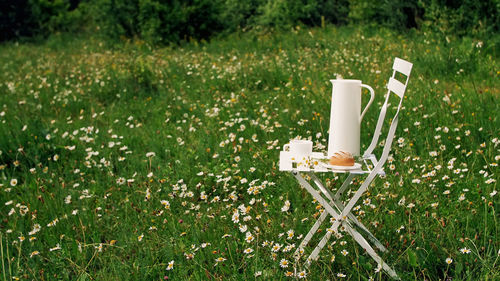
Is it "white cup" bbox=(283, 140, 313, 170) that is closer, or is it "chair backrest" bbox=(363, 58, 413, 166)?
"chair backrest" bbox=(363, 58, 413, 166)

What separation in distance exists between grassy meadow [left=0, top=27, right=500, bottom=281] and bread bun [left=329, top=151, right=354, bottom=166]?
1.29 ft

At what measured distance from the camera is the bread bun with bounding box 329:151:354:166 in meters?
2.45

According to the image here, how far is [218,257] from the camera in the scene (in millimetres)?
2867

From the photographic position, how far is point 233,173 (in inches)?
153

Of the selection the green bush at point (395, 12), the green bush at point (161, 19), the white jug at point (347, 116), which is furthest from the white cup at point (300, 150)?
the green bush at point (161, 19)

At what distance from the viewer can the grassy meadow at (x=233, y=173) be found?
2.78 metres

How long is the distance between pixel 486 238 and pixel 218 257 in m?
1.50

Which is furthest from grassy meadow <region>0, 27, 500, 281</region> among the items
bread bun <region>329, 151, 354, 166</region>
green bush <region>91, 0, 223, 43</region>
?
green bush <region>91, 0, 223, 43</region>

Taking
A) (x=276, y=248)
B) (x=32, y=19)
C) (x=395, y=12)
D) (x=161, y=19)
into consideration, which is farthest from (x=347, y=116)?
(x=32, y=19)

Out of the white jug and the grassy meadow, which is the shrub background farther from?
the white jug

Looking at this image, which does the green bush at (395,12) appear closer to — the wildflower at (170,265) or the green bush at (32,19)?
the wildflower at (170,265)

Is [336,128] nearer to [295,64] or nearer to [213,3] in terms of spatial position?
[295,64]

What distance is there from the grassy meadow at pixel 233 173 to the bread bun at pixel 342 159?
0.39 metres

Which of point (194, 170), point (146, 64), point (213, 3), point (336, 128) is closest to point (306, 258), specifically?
Result: point (336, 128)
